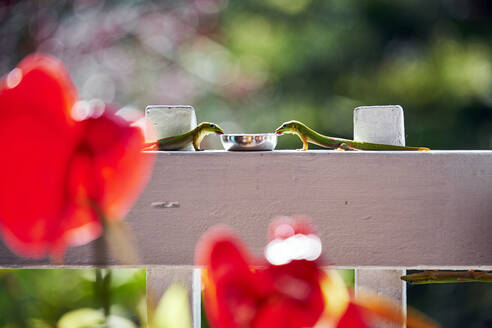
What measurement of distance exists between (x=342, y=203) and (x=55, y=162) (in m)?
0.58

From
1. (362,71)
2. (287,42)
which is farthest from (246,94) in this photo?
(362,71)

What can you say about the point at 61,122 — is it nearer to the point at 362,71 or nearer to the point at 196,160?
the point at 196,160

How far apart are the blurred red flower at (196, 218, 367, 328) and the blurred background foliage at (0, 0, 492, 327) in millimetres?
2964

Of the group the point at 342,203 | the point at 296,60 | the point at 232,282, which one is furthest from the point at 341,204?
the point at 296,60

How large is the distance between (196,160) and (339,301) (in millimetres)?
570

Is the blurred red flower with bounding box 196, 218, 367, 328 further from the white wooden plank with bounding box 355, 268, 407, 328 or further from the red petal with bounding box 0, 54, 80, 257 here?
the white wooden plank with bounding box 355, 268, 407, 328

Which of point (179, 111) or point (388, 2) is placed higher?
point (388, 2)

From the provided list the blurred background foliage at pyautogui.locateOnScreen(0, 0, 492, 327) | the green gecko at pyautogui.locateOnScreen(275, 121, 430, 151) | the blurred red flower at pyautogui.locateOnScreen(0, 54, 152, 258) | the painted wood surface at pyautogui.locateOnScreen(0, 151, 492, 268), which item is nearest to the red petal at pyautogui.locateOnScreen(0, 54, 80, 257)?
the blurred red flower at pyautogui.locateOnScreen(0, 54, 152, 258)

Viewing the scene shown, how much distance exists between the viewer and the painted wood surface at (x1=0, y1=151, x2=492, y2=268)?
69 cm

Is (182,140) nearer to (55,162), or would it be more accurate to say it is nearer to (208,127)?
(208,127)

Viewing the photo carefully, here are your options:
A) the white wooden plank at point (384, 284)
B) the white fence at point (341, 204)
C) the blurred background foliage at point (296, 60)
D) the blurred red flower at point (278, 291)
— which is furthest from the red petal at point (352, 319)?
the blurred background foliage at point (296, 60)

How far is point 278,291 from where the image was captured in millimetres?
145

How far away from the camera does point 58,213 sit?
14 cm

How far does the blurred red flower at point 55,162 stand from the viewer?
0.44 ft
